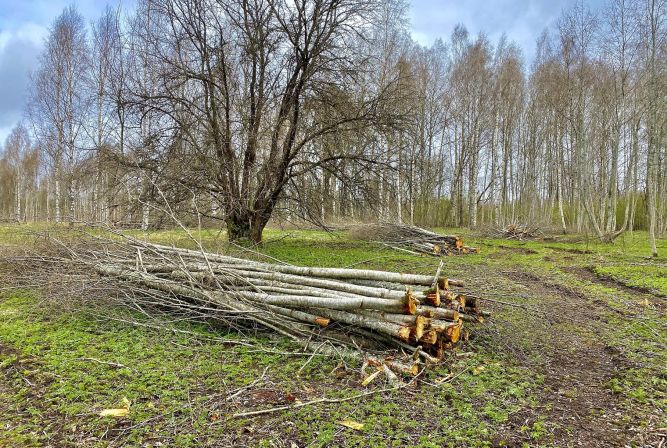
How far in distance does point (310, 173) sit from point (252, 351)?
8010 mm

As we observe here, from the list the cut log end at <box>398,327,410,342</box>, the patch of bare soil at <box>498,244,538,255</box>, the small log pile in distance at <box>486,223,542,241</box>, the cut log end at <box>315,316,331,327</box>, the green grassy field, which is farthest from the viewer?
the small log pile in distance at <box>486,223,542,241</box>

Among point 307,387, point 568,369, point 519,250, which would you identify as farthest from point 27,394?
point 519,250

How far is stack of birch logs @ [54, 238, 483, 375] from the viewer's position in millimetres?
4039

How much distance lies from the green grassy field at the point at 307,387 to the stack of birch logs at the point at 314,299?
25cm

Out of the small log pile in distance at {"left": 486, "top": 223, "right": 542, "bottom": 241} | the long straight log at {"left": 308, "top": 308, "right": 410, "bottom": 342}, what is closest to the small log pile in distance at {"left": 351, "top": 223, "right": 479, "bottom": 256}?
the small log pile in distance at {"left": 486, "top": 223, "right": 542, "bottom": 241}

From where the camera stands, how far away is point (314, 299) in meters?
4.33

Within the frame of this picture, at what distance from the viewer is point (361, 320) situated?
4.16 m

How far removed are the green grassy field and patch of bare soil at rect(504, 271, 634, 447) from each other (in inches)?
0.6

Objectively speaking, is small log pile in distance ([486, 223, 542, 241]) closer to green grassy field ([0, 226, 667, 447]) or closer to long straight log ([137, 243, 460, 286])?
green grassy field ([0, 226, 667, 447])

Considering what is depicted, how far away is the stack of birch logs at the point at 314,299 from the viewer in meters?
4.04

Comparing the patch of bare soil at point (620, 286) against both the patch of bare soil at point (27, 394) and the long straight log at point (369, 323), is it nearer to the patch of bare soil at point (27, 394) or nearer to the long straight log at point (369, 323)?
the long straight log at point (369, 323)

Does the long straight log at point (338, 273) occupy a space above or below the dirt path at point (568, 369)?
above

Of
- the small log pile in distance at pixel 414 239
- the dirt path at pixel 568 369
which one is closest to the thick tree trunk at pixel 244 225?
the small log pile in distance at pixel 414 239

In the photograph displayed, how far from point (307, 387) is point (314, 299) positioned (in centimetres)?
107
